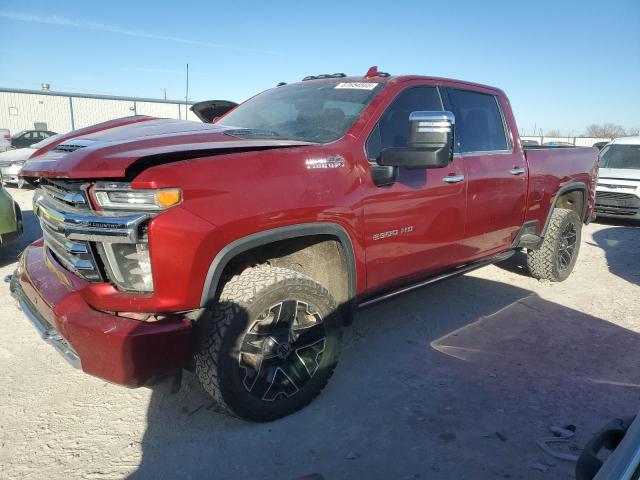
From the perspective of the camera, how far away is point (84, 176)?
7.31 ft

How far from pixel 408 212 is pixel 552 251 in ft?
9.29

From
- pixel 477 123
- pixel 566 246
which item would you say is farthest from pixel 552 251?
pixel 477 123

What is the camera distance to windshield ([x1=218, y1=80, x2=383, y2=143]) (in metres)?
3.16

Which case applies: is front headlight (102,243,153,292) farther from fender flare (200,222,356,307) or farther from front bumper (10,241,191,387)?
fender flare (200,222,356,307)

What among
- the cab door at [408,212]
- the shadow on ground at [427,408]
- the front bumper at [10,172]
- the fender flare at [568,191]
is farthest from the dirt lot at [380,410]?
the front bumper at [10,172]

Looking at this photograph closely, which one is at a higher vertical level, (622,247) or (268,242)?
(268,242)

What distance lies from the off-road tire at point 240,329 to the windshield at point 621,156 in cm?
1026

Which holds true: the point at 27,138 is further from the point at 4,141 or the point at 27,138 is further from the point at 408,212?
the point at 408,212

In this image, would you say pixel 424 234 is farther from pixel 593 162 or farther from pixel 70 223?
pixel 593 162

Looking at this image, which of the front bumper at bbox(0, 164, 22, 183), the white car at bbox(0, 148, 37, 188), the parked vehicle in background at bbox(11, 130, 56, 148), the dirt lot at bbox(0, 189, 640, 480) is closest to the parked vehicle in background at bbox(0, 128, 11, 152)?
the parked vehicle in background at bbox(11, 130, 56, 148)

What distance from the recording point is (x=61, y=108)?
110 ft

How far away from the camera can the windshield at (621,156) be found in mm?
10391

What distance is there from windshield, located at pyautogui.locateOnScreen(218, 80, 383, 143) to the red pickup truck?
17 millimetres

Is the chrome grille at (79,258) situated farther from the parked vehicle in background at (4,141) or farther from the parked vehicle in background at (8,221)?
the parked vehicle in background at (4,141)
